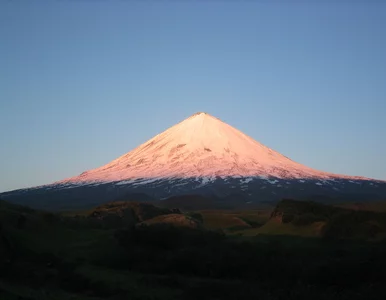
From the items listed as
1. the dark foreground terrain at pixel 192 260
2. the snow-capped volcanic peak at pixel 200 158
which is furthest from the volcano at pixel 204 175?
the dark foreground terrain at pixel 192 260

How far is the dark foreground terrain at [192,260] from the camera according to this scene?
14391 millimetres

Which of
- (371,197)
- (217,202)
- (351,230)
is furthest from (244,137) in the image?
(351,230)

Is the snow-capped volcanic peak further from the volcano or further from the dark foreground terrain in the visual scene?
the dark foreground terrain

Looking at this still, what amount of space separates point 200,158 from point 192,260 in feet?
288

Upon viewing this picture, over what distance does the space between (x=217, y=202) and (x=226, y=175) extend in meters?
21.4

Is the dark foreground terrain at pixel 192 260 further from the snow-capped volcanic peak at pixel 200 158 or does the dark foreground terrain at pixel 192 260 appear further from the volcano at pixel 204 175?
the snow-capped volcanic peak at pixel 200 158

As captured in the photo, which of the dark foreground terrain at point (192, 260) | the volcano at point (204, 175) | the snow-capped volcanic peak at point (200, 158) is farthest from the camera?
the snow-capped volcanic peak at point (200, 158)

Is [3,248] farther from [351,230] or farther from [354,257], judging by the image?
[351,230]

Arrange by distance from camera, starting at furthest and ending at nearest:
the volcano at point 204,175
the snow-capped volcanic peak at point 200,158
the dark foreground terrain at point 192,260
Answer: the snow-capped volcanic peak at point 200,158 → the volcano at point 204,175 → the dark foreground terrain at point 192,260

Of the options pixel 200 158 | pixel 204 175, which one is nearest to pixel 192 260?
pixel 204 175

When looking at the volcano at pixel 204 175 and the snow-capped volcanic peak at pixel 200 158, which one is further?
the snow-capped volcanic peak at pixel 200 158

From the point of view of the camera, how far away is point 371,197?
290 ft

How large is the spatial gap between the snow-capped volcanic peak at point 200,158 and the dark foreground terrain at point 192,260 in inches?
2923

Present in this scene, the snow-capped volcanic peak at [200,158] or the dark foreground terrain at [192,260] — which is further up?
the snow-capped volcanic peak at [200,158]
